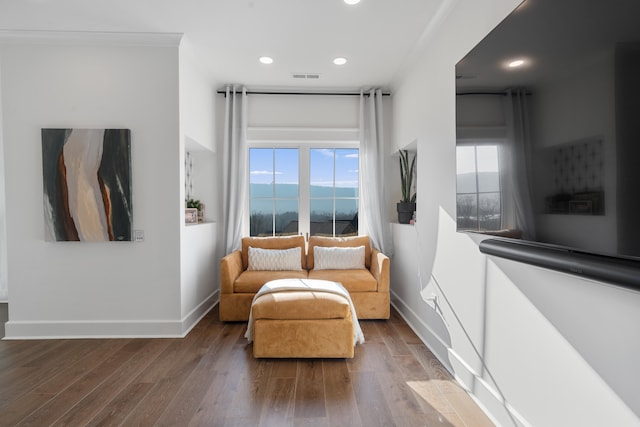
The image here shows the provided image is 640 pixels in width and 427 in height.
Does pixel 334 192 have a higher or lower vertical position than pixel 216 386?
higher

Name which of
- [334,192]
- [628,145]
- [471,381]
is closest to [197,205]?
[334,192]

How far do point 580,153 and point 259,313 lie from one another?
7.36 ft

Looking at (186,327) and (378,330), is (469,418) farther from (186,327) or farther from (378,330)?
(186,327)

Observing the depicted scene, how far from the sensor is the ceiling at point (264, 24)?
2.53 meters

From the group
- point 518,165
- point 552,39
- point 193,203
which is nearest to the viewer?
point 552,39

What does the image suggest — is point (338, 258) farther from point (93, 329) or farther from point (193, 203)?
point (93, 329)

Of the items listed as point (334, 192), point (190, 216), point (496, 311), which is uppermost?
point (334, 192)

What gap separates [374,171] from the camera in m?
4.21

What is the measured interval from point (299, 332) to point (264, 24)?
2580 mm

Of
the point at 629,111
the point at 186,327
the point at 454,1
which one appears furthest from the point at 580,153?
the point at 186,327

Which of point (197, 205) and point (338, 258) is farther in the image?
point (197, 205)

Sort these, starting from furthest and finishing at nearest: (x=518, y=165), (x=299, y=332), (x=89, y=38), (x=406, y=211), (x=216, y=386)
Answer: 1. (x=406, y=211)
2. (x=89, y=38)
3. (x=299, y=332)
4. (x=216, y=386)
5. (x=518, y=165)

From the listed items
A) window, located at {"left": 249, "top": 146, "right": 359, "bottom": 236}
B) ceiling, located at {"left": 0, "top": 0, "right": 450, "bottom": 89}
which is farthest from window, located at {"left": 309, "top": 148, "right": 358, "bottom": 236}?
ceiling, located at {"left": 0, "top": 0, "right": 450, "bottom": 89}

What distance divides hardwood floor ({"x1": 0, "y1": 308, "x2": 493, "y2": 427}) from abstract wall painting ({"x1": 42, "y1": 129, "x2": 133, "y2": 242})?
105cm
